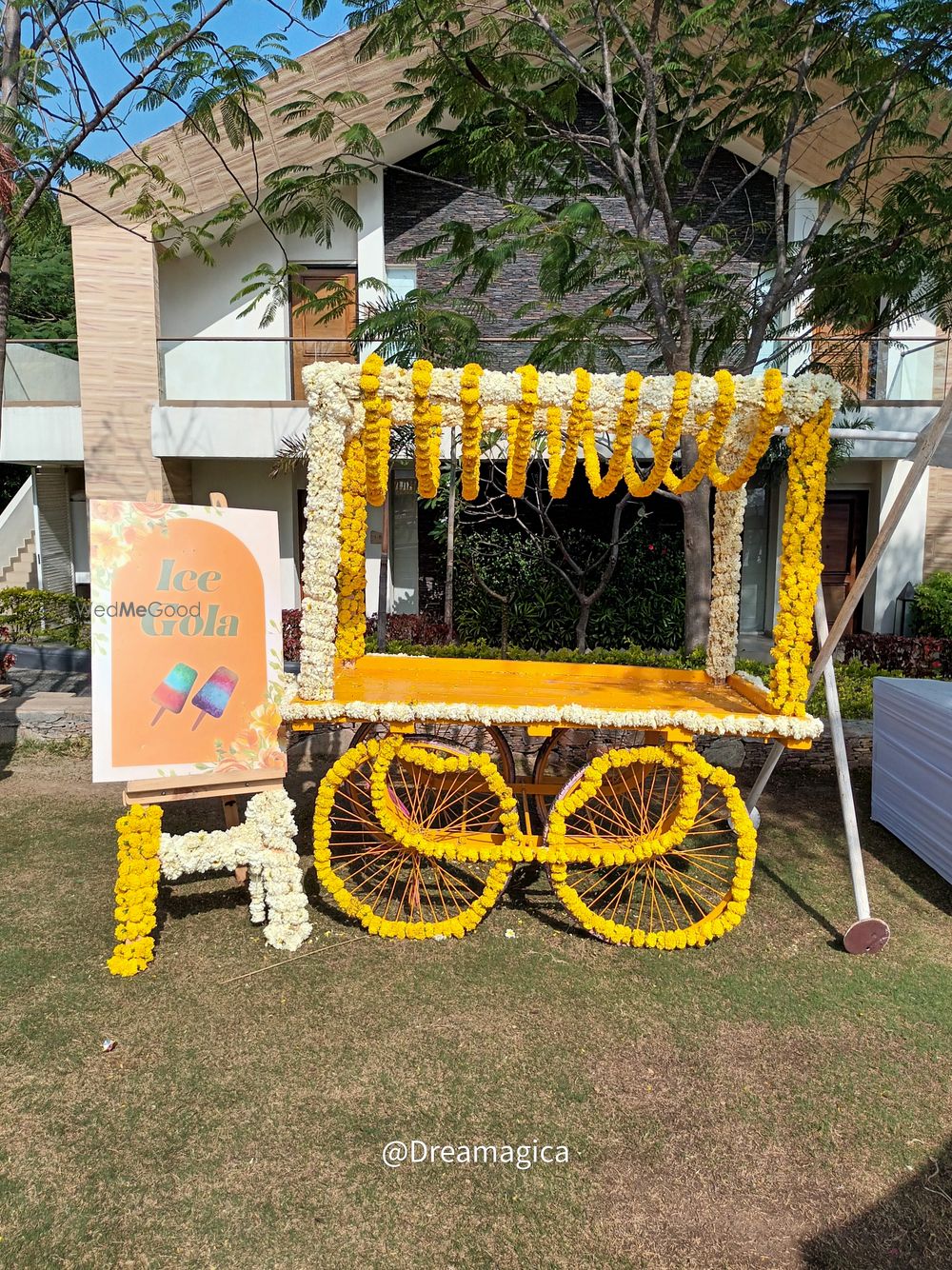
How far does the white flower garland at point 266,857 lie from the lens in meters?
3.44

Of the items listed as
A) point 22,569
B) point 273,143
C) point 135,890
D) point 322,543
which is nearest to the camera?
point 135,890

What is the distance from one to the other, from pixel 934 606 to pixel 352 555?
7667mm

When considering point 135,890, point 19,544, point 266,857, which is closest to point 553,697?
point 266,857

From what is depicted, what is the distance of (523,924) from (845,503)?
923cm

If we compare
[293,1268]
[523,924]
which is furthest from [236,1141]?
[523,924]

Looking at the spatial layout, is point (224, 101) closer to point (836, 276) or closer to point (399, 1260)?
point (836, 276)

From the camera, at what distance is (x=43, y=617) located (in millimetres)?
9672

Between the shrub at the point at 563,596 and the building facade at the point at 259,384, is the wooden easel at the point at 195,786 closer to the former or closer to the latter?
the building facade at the point at 259,384

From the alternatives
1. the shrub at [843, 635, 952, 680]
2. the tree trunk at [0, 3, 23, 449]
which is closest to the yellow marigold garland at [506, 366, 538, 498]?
the tree trunk at [0, 3, 23, 449]

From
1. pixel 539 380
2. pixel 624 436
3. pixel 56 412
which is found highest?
pixel 56 412

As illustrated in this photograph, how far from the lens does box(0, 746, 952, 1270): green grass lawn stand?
84.6 inches

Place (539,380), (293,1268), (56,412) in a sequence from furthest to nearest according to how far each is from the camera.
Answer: (56,412) → (539,380) → (293,1268)

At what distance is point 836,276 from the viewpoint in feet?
18.1

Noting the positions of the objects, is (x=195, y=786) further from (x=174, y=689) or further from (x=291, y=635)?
(x=291, y=635)
